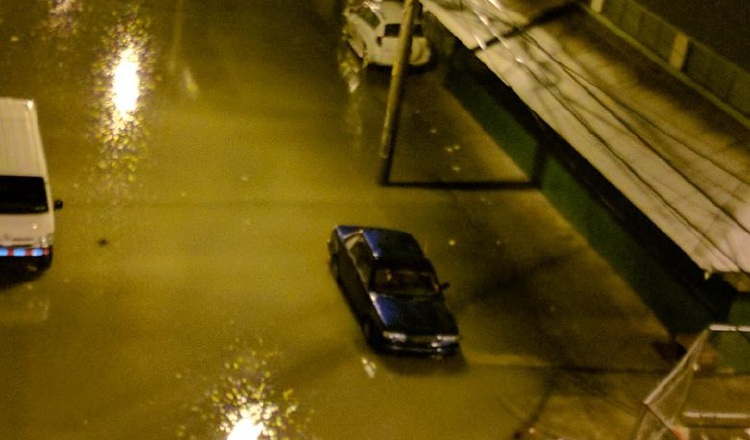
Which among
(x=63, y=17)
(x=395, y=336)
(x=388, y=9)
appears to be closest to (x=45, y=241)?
(x=395, y=336)

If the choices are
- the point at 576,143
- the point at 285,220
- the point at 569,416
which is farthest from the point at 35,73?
the point at 569,416

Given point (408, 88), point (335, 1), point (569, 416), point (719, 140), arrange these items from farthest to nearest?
point (335, 1) → point (408, 88) → point (719, 140) → point (569, 416)

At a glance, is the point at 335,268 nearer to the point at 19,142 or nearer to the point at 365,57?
the point at 19,142

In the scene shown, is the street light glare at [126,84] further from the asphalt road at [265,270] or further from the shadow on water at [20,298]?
the shadow on water at [20,298]

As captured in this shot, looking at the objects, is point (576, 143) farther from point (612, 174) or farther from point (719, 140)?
point (719, 140)

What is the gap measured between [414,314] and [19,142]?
21.1ft

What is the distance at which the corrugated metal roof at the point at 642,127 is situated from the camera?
1295 cm

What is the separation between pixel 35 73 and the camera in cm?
2053

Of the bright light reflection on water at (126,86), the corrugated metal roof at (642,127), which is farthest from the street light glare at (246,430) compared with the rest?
the bright light reflection on water at (126,86)

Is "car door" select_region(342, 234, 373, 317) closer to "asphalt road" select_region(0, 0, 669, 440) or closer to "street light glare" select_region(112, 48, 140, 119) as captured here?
"asphalt road" select_region(0, 0, 669, 440)

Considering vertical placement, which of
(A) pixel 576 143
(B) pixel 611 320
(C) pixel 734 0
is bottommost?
(B) pixel 611 320

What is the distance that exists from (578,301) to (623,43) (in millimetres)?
4793

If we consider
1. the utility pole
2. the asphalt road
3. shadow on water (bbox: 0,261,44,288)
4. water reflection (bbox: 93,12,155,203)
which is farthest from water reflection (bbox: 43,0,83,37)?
shadow on water (bbox: 0,261,44,288)

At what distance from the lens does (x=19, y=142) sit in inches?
566
